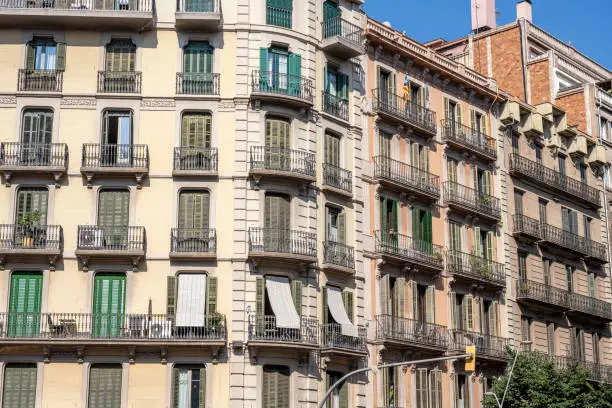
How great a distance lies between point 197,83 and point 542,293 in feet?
75.4

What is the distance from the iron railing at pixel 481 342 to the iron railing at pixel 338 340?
22.3 feet

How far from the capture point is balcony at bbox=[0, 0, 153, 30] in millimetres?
43906

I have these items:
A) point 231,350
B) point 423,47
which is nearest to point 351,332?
point 231,350

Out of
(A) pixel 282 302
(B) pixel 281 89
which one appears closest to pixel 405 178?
(B) pixel 281 89

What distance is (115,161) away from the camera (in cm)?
4322

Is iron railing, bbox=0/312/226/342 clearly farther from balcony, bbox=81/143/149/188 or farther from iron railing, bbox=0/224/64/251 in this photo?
balcony, bbox=81/143/149/188

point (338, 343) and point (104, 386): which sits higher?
point (338, 343)

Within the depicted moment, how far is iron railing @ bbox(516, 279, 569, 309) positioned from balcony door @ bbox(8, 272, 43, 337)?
82.1 feet

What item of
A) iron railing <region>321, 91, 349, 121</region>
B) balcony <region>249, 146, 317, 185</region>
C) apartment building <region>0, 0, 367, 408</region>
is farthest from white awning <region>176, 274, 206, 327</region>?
iron railing <region>321, 91, 349, 121</region>

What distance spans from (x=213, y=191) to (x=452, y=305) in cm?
1393

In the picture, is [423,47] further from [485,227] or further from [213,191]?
[213,191]

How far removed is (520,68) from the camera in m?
65.4

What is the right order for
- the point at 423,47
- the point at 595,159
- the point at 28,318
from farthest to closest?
the point at 595,159 < the point at 423,47 < the point at 28,318

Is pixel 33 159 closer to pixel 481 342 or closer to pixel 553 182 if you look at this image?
pixel 481 342
